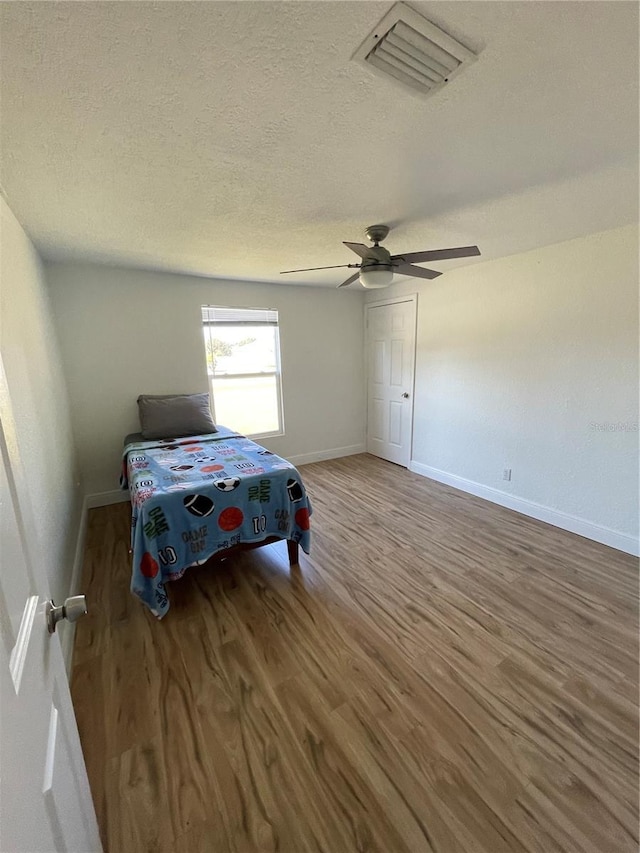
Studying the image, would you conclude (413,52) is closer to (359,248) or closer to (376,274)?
(359,248)

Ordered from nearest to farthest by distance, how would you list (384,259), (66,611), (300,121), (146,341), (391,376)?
(66,611) < (300,121) < (384,259) < (146,341) < (391,376)

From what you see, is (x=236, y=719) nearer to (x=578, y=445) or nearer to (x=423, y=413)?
(x=578, y=445)

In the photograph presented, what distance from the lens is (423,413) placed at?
413 cm

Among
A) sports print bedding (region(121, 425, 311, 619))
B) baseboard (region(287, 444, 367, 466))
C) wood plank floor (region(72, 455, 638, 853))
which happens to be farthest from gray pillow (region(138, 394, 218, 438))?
baseboard (region(287, 444, 367, 466))

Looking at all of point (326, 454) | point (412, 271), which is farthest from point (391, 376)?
point (412, 271)

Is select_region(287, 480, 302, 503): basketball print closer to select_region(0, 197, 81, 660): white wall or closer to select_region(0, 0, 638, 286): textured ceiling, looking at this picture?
select_region(0, 197, 81, 660): white wall

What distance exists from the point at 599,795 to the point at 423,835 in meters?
0.64

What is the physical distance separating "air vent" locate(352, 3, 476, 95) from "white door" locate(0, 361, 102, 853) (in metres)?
1.31

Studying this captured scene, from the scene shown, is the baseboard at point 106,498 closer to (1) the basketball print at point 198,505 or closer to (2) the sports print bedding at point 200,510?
(2) the sports print bedding at point 200,510

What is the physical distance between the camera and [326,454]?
16.1ft

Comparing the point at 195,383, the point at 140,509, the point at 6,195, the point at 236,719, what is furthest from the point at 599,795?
the point at 195,383

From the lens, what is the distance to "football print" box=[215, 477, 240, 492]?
2.20 m

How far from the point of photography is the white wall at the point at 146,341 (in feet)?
10.9

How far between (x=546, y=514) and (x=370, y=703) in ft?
7.65
